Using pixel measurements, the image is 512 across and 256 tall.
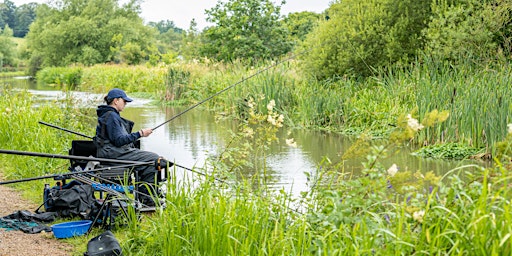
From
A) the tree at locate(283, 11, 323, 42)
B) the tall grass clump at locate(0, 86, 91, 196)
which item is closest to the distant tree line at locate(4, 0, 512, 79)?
the tall grass clump at locate(0, 86, 91, 196)

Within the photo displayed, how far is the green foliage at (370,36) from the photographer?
15781 mm

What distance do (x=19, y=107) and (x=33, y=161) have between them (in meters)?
2.50

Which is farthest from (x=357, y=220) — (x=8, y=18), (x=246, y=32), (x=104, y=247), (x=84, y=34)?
(x=8, y=18)

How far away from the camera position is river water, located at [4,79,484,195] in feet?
29.1

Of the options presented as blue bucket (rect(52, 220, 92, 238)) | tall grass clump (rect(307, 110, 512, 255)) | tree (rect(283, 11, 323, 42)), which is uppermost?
tree (rect(283, 11, 323, 42))

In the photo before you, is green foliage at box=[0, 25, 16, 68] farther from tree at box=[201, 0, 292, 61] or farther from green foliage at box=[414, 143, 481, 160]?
green foliage at box=[414, 143, 481, 160]

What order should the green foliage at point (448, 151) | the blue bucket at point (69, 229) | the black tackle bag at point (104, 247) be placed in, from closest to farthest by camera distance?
the black tackle bag at point (104, 247) < the blue bucket at point (69, 229) < the green foliage at point (448, 151)

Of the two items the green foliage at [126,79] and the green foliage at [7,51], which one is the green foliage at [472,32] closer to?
the green foliage at [126,79]

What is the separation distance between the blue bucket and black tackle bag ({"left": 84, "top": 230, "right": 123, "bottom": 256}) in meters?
0.52

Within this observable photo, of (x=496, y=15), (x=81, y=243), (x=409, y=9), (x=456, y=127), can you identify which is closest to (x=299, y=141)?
(x=456, y=127)

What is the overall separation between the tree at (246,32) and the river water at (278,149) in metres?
11.0

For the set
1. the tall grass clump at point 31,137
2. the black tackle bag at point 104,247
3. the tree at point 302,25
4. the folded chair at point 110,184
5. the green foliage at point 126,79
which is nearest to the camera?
the black tackle bag at point 104,247

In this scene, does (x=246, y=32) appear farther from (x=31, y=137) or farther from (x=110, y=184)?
(x=110, y=184)

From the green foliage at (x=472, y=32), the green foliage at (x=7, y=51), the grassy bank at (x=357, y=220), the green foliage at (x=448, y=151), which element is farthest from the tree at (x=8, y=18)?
the grassy bank at (x=357, y=220)
